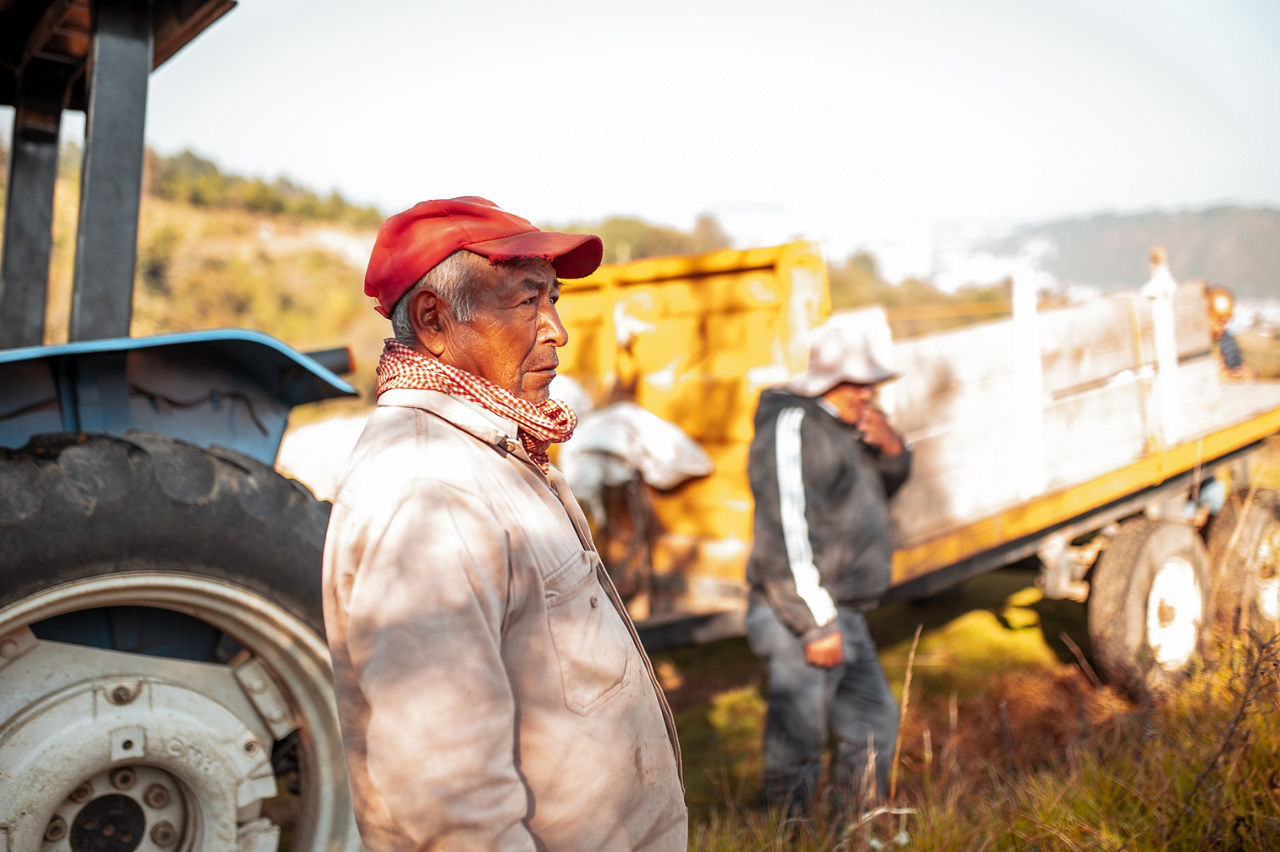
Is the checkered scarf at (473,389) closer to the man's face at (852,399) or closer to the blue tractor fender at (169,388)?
the blue tractor fender at (169,388)

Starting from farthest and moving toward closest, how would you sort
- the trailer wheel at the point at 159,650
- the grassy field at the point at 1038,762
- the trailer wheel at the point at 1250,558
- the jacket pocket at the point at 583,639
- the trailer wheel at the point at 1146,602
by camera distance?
the trailer wheel at the point at 1146,602 → the trailer wheel at the point at 1250,558 → the grassy field at the point at 1038,762 → the trailer wheel at the point at 159,650 → the jacket pocket at the point at 583,639

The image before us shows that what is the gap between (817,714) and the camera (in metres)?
3.42

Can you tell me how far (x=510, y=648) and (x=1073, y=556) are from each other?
467cm

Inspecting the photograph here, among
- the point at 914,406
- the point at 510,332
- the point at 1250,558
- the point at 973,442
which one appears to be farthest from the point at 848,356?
the point at 1250,558

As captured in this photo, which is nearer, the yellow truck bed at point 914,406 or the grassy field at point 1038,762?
the grassy field at point 1038,762

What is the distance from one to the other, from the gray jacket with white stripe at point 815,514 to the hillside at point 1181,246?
192ft

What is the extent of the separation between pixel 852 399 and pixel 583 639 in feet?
7.65

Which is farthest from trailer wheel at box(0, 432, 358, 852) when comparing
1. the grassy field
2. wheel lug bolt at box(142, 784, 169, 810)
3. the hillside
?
the hillside

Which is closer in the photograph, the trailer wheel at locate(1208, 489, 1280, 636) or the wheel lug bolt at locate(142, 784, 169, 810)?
the wheel lug bolt at locate(142, 784, 169, 810)

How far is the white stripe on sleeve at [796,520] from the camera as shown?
10.9ft

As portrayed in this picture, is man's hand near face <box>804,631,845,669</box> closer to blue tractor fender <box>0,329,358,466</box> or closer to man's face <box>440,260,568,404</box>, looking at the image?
blue tractor fender <box>0,329,358,466</box>

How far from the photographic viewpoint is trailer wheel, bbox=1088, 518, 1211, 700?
15.2 ft

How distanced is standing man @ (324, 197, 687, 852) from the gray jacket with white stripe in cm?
185

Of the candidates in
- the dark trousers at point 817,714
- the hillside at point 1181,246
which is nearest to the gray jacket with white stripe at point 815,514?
the dark trousers at point 817,714
